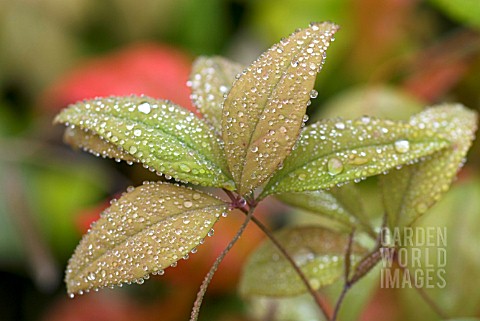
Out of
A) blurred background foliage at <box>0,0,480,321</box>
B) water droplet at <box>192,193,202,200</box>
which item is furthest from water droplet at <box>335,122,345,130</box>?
blurred background foliage at <box>0,0,480,321</box>

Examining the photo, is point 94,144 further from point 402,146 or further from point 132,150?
point 402,146

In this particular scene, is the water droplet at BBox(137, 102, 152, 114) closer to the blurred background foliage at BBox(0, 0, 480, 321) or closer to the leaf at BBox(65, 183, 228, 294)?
the leaf at BBox(65, 183, 228, 294)

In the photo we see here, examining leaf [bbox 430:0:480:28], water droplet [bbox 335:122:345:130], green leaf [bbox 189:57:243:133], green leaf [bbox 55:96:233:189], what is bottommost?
green leaf [bbox 55:96:233:189]

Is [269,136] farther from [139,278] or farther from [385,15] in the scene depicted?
[385,15]

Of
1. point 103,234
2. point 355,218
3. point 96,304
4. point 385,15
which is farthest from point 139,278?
point 385,15

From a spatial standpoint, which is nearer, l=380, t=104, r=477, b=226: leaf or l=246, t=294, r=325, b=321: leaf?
l=380, t=104, r=477, b=226: leaf

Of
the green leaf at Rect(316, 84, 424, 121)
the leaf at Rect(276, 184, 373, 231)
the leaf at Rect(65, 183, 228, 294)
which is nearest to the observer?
the leaf at Rect(65, 183, 228, 294)

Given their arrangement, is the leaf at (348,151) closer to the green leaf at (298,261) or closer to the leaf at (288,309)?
the green leaf at (298,261)
